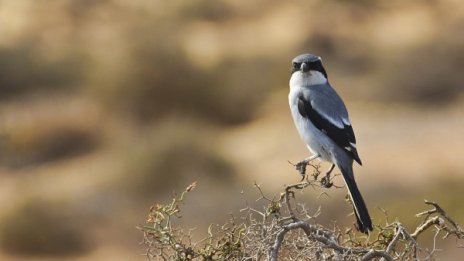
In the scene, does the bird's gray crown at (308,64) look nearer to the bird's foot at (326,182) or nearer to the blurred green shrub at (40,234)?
the bird's foot at (326,182)

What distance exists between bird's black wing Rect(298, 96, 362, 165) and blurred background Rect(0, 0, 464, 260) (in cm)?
541

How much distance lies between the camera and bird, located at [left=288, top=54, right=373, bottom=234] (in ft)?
17.7

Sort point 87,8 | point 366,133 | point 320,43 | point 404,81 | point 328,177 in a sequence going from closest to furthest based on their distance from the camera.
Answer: point 328,177
point 366,133
point 404,81
point 320,43
point 87,8

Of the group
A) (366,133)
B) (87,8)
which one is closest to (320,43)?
(366,133)

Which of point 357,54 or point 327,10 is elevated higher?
point 327,10

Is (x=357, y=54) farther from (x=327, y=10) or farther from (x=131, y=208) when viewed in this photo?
(x=131, y=208)

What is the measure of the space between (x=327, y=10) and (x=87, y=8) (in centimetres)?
531

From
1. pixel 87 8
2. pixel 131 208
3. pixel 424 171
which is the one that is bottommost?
pixel 424 171

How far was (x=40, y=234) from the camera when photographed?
13867 millimetres

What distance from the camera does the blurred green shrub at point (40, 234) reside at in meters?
13.6

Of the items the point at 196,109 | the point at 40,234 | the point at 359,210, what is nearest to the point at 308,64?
the point at 359,210

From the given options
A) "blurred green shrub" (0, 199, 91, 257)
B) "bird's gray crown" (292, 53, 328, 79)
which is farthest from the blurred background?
"bird's gray crown" (292, 53, 328, 79)

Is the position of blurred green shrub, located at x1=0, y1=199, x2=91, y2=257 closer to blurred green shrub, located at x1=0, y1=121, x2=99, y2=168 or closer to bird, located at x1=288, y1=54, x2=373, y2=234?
blurred green shrub, located at x1=0, y1=121, x2=99, y2=168

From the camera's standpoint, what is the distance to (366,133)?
15.9m
